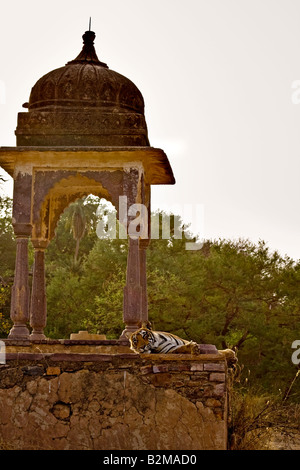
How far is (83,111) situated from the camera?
11.7 metres

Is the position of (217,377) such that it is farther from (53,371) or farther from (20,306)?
(20,306)

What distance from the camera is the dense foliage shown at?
2527 cm

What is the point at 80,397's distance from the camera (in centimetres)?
998

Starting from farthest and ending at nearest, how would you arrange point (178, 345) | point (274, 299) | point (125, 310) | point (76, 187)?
point (274, 299) < point (76, 187) < point (125, 310) < point (178, 345)

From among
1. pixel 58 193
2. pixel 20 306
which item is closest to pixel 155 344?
pixel 20 306

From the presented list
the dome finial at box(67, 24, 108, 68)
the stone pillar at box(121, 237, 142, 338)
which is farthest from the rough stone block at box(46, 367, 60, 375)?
the dome finial at box(67, 24, 108, 68)

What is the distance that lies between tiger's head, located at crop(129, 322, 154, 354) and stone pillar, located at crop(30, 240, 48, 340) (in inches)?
119

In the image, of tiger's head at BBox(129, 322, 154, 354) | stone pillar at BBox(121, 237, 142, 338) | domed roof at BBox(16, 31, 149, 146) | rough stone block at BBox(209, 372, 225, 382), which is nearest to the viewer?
rough stone block at BBox(209, 372, 225, 382)

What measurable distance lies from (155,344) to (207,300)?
16.1 m

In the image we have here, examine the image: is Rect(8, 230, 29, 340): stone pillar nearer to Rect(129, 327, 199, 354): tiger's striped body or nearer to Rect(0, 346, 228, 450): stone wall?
Rect(0, 346, 228, 450): stone wall

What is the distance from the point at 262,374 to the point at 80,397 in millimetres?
15829

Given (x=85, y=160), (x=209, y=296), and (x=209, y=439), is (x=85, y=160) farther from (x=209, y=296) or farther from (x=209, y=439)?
(x=209, y=296)

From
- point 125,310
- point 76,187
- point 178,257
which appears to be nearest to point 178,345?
point 125,310
